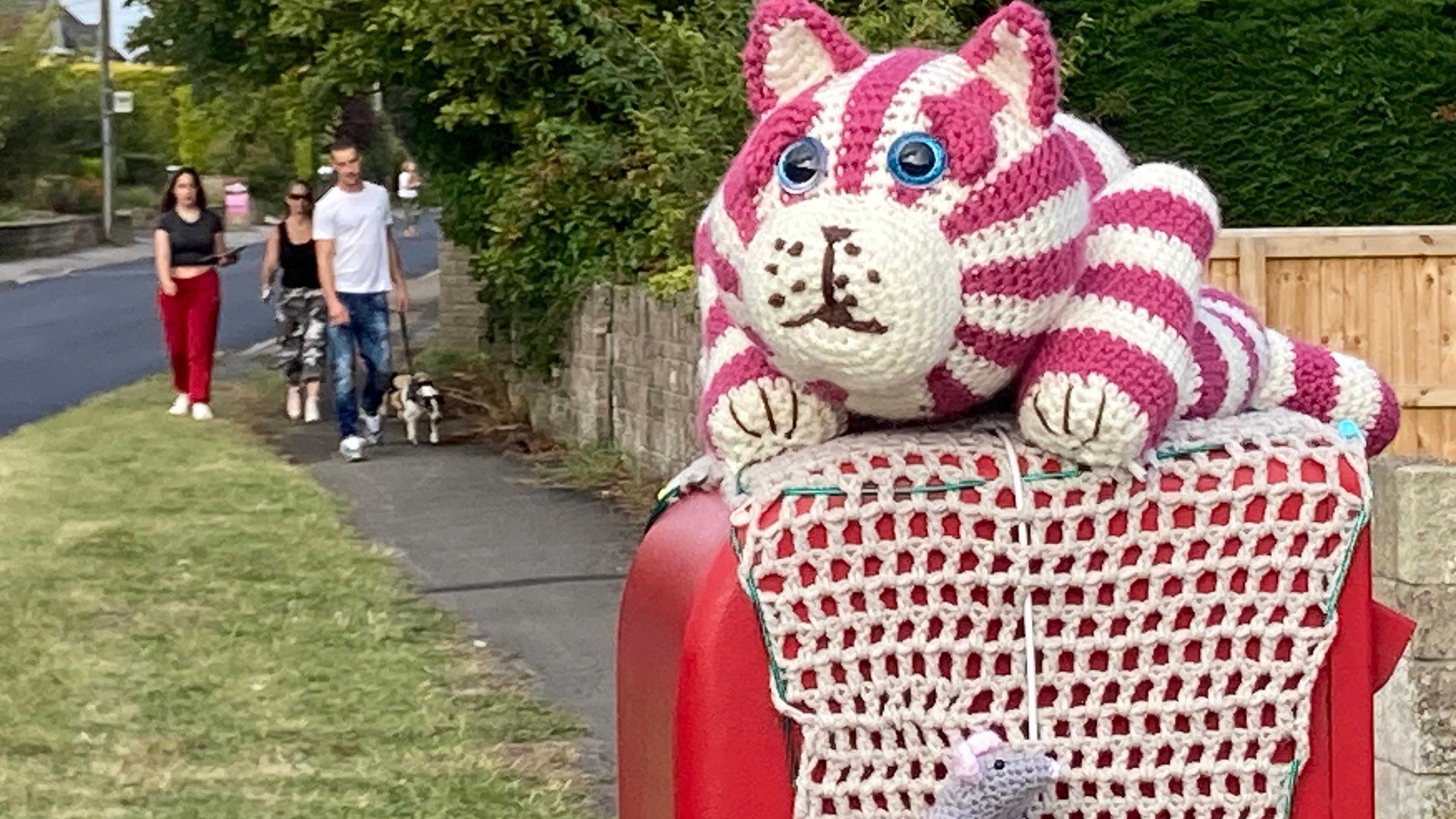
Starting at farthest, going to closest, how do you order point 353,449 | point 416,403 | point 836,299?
point 416,403
point 353,449
point 836,299

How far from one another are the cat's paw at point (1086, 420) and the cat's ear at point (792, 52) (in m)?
0.45

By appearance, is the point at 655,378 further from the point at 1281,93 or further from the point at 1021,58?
the point at 1021,58

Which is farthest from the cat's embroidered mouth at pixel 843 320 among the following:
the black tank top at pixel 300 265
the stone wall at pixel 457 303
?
the stone wall at pixel 457 303

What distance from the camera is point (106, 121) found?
45469mm

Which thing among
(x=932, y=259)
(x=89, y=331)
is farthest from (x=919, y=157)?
(x=89, y=331)

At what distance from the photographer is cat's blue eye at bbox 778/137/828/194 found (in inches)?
99.8

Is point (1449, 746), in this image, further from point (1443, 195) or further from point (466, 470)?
point (466, 470)

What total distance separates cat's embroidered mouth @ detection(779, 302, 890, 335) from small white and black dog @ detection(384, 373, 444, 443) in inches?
414

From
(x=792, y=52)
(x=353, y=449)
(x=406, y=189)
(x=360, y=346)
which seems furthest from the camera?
(x=406, y=189)

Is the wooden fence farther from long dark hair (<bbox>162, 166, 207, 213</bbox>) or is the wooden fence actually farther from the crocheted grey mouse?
long dark hair (<bbox>162, 166, 207, 213</bbox>)

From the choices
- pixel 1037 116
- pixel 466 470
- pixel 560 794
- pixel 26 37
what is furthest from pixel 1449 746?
pixel 26 37

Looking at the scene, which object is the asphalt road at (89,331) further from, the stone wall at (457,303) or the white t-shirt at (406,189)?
the stone wall at (457,303)

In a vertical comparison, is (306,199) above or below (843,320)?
above

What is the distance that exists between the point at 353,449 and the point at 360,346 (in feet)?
2.17
